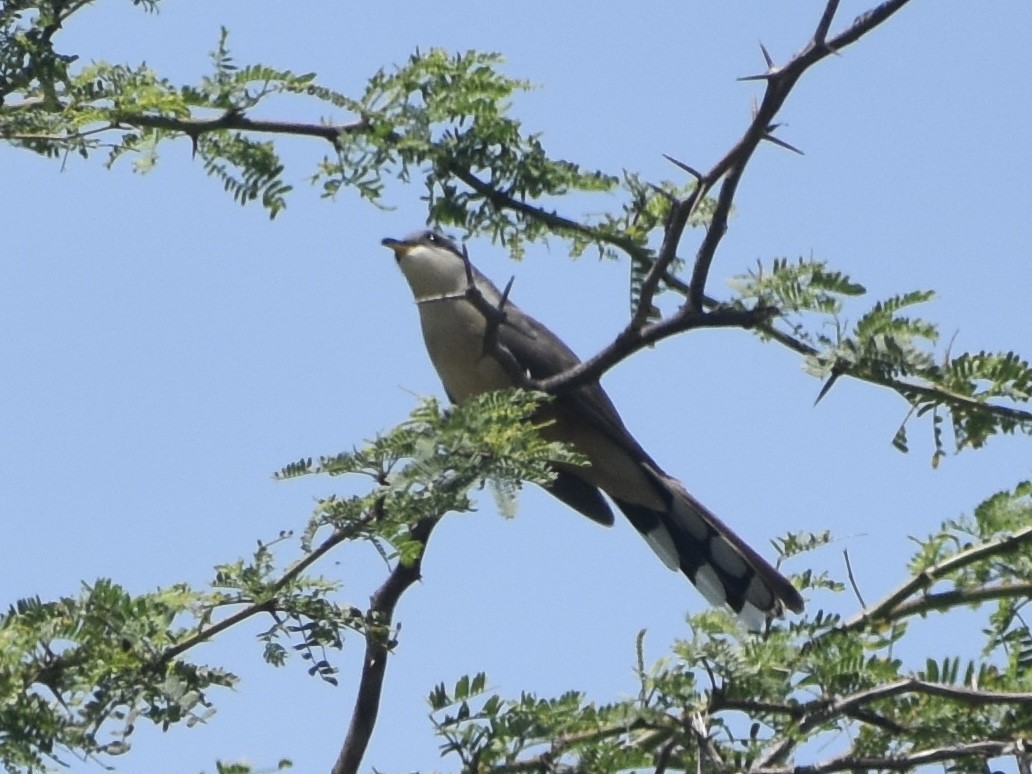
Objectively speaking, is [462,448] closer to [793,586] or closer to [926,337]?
[926,337]

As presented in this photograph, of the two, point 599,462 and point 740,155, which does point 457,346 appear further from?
point 740,155

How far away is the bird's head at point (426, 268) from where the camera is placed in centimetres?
688

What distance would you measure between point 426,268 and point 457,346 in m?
0.87

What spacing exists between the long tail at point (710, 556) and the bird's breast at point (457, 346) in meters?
0.78

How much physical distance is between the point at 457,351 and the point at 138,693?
3.02 m

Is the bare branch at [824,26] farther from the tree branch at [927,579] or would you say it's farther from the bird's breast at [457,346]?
the bird's breast at [457,346]

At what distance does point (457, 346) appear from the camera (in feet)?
20.1

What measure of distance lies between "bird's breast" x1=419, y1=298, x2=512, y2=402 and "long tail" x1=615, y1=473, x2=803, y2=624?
78 centimetres

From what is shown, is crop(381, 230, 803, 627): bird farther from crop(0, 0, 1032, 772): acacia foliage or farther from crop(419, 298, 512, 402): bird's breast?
crop(0, 0, 1032, 772): acacia foliage

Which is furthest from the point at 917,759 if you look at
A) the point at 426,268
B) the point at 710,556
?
the point at 426,268

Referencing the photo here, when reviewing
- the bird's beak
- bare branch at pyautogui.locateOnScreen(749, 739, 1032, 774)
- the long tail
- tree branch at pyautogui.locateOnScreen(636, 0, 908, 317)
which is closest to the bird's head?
the bird's beak

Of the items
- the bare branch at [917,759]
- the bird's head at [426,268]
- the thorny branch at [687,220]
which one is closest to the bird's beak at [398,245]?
the bird's head at [426,268]

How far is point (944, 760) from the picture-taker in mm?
3273

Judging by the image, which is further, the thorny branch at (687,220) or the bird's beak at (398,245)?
the bird's beak at (398,245)
